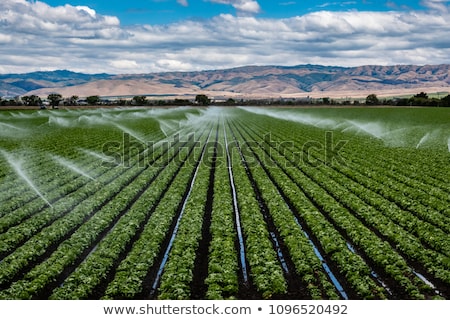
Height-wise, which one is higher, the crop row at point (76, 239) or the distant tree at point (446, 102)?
the distant tree at point (446, 102)

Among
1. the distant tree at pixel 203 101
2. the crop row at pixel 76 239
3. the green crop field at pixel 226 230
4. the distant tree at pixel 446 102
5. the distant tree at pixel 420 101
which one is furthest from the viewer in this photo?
the distant tree at pixel 203 101

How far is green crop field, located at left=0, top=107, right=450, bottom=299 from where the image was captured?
32.7 ft

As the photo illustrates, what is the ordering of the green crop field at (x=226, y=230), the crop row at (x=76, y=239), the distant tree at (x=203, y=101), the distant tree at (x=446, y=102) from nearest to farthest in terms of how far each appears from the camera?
1. the crop row at (x=76, y=239)
2. the green crop field at (x=226, y=230)
3. the distant tree at (x=446, y=102)
4. the distant tree at (x=203, y=101)

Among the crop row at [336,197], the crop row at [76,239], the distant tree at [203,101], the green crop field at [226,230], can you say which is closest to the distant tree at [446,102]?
the distant tree at [203,101]

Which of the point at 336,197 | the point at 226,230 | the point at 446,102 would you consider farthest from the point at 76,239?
the point at 446,102

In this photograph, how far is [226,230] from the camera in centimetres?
1326

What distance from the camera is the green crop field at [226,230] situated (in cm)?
997

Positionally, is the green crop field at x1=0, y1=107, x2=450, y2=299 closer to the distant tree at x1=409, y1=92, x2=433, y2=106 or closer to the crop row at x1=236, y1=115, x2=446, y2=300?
the crop row at x1=236, y1=115, x2=446, y2=300

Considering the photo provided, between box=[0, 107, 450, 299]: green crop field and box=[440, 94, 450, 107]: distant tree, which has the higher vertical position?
box=[440, 94, 450, 107]: distant tree

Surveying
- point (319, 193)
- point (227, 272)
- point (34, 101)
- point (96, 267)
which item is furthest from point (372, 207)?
point (34, 101)

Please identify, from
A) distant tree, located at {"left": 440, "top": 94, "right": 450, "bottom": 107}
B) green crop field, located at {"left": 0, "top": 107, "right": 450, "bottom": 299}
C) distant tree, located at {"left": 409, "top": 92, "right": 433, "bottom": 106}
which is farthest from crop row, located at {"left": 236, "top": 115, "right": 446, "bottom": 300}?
distant tree, located at {"left": 409, "top": 92, "right": 433, "bottom": 106}

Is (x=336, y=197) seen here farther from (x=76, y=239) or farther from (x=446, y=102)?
(x=446, y=102)

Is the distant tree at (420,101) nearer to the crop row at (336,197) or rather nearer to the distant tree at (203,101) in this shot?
the distant tree at (203,101)

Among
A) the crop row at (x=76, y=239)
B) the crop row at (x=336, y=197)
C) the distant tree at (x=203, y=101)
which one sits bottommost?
the crop row at (x=76, y=239)
